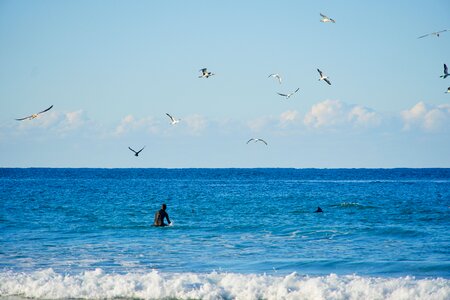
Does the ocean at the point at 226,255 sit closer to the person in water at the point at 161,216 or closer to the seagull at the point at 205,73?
the person in water at the point at 161,216

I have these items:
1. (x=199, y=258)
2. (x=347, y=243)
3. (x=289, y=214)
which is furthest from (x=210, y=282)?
(x=289, y=214)

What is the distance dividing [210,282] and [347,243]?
8962mm

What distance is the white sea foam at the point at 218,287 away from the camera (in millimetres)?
15391

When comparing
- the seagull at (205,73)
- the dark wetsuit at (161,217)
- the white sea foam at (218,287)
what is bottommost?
the white sea foam at (218,287)

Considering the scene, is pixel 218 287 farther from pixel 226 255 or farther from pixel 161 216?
pixel 161 216

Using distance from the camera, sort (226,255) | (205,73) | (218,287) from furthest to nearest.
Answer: (205,73), (226,255), (218,287)

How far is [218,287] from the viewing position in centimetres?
1598

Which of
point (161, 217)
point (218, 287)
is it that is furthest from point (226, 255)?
point (161, 217)

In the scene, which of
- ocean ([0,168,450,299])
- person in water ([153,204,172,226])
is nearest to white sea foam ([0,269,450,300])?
ocean ([0,168,450,299])

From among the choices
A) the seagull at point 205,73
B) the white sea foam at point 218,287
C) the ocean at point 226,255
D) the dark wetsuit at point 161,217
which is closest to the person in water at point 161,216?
the dark wetsuit at point 161,217

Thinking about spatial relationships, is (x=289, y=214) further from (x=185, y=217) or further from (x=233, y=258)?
(x=233, y=258)

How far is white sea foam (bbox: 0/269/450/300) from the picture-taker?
606 inches

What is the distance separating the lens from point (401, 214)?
119 ft

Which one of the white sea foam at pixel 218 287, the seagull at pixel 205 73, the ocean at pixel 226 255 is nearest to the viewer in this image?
the white sea foam at pixel 218 287
